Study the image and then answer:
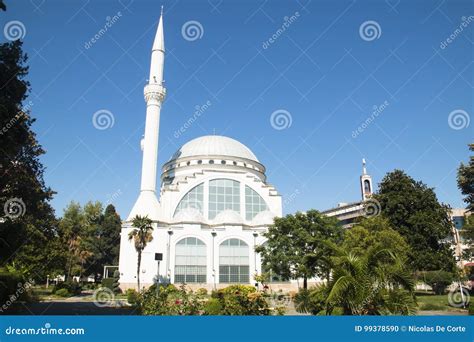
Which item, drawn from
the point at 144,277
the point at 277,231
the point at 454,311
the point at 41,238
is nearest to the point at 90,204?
the point at 144,277

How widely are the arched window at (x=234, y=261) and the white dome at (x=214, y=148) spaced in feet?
48.8

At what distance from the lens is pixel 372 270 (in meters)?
11.7

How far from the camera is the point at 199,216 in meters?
→ 44.3

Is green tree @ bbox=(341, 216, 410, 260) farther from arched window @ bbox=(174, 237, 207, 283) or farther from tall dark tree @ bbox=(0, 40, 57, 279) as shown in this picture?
tall dark tree @ bbox=(0, 40, 57, 279)

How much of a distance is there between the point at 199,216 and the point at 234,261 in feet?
22.6

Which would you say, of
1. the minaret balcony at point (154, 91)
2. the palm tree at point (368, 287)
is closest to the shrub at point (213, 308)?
the palm tree at point (368, 287)

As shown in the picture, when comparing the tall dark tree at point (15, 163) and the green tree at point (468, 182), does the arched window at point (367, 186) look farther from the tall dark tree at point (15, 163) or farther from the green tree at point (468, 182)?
the tall dark tree at point (15, 163)

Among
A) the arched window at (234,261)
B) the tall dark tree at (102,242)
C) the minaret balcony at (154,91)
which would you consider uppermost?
the minaret balcony at (154,91)

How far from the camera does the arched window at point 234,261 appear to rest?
4206 centimetres

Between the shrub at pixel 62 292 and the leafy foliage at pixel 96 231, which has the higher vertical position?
the leafy foliage at pixel 96 231

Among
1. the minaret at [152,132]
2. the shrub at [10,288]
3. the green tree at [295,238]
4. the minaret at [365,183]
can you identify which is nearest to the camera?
the shrub at [10,288]

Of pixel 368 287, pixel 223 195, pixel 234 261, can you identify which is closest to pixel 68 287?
pixel 234 261

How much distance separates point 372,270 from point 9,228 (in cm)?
1629

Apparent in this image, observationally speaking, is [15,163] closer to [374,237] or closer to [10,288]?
[10,288]
